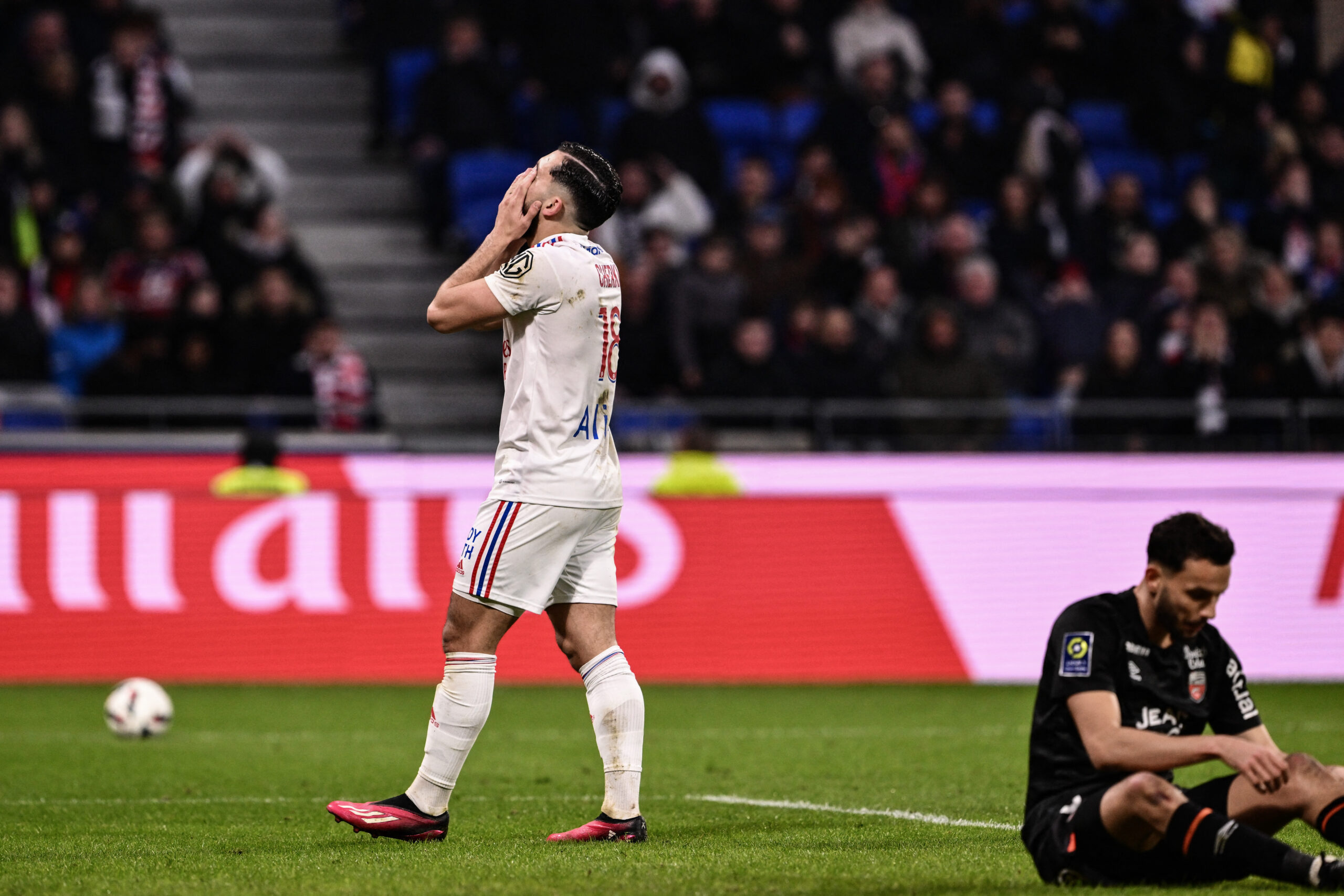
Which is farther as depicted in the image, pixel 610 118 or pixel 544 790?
pixel 610 118

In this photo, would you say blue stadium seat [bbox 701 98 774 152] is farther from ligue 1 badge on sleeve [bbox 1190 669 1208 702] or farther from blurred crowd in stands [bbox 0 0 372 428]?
ligue 1 badge on sleeve [bbox 1190 669 1208 702]

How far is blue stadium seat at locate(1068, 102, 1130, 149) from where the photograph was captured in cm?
2127

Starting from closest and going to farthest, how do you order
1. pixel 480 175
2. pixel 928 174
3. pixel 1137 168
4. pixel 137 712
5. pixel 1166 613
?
pixel 1166 613 → pixel 137 712 → pixel 480 175 → pixel 928 174 → pixel 1137 168

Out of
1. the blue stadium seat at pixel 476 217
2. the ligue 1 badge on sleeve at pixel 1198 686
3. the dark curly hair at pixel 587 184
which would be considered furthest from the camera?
the blue stadium seat at pixel 476 217

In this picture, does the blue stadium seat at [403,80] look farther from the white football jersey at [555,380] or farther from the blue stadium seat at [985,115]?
the white football jersey at [555,380]

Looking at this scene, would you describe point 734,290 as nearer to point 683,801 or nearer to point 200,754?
point 200,754

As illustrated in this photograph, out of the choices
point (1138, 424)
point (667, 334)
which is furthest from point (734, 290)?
point (1138, 424)

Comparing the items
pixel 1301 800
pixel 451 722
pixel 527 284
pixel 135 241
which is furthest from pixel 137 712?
pixel 135 241

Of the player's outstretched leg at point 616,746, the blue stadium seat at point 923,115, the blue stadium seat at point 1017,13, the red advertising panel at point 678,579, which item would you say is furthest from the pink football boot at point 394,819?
the blue stadium seat at point 1017,13

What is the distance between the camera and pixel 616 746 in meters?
6.44

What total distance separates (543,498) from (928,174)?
1303 centimetres

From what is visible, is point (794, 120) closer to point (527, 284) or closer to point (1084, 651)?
point (527, 284)

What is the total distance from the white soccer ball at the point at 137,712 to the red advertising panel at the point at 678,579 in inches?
107

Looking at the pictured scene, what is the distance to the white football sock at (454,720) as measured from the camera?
6.35 metres
